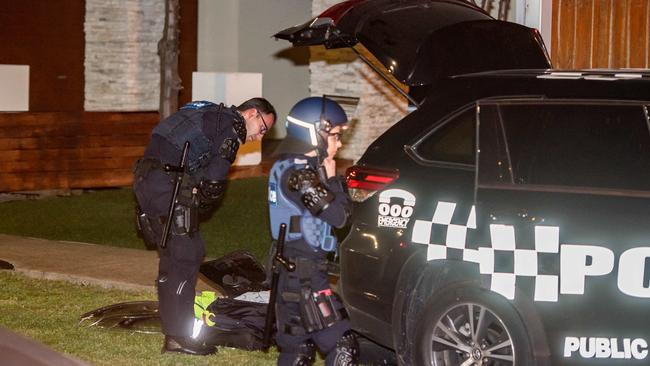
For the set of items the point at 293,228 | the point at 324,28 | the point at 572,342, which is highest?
the point at 324,28

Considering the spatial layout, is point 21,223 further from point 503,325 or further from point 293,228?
point 503,325

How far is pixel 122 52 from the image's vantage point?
19.0 m

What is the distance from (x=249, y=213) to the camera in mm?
13547

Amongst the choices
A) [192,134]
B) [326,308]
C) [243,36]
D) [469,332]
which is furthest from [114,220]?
[243,36]

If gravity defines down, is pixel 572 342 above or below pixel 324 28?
below

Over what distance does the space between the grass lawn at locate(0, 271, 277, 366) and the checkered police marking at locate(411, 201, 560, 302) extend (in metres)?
1.72

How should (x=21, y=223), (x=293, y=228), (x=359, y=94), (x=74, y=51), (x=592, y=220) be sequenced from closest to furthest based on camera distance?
(x=592, y=220)
(x=293, y=228)
(x=21, y=223)
(x=359, y=94)
(x=74, y=51)

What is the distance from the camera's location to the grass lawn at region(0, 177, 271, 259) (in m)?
11.8

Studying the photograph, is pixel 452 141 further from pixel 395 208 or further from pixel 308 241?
pixel 308 241

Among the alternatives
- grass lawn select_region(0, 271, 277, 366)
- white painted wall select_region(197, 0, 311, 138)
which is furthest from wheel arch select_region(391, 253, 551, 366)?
white painted wall select_region(197, 0, 311, 138)

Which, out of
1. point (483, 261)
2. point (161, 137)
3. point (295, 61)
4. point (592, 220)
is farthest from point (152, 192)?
point (295, 61)

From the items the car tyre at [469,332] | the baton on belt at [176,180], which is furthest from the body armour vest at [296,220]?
the baton on belt at [176,180]

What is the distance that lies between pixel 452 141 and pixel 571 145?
2.09 feet

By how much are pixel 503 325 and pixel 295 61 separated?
55.5 ft
